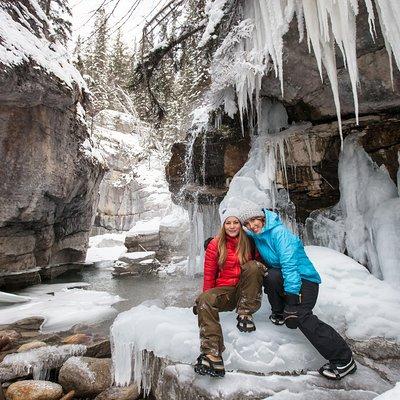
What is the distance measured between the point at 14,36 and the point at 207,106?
802 cm

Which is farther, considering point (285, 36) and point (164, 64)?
point (164, 64)

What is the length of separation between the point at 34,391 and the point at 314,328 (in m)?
4.02

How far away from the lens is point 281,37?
429 cm

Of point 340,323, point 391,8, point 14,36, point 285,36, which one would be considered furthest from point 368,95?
point 14,36

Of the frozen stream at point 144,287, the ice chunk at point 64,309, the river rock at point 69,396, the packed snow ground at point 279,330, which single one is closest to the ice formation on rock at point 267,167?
the packed snow ground at point 279,330

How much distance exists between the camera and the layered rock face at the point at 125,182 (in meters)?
35.5

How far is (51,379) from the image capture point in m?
5.11

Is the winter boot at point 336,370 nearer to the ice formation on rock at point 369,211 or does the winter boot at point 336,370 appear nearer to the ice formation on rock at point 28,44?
the ice formation on rock at point 369,211

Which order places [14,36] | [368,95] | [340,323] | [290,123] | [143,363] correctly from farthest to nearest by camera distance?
[14,36], [290,123], [368,95], [340,323], [143,363]

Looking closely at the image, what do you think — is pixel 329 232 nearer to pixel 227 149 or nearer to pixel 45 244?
pixel 227 149

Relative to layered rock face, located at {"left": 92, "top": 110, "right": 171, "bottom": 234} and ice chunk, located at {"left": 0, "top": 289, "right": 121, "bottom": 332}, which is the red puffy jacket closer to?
ice chunk, located at {"left": 0, "top": 289, "right": 121, "bottom": 332}

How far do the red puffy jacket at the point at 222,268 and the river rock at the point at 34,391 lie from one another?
9.53 ft

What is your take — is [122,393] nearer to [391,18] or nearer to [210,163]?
[391,18]

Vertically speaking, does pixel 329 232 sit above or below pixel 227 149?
below
